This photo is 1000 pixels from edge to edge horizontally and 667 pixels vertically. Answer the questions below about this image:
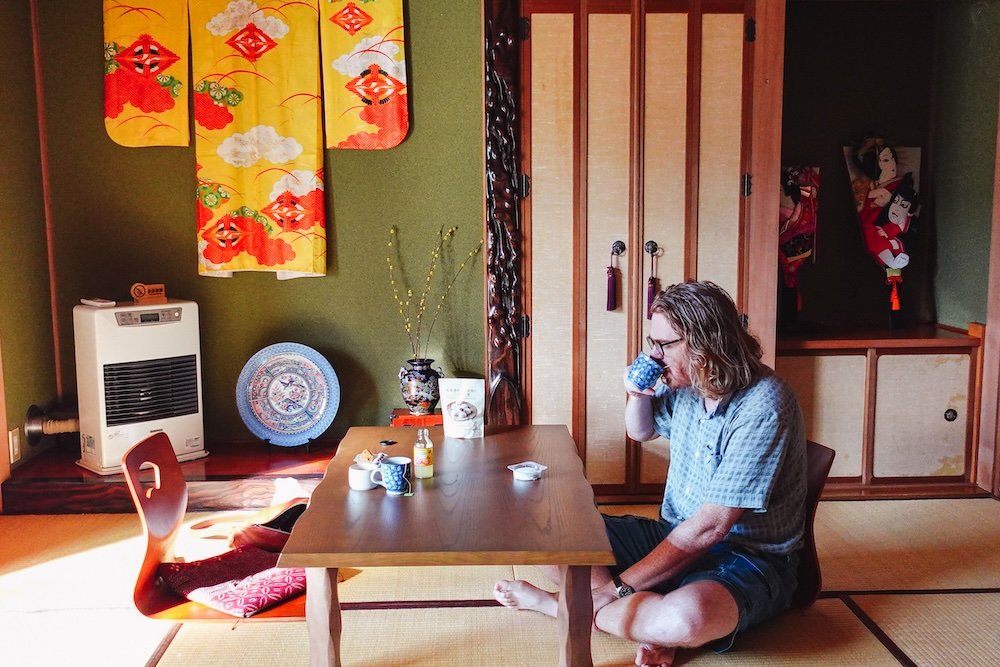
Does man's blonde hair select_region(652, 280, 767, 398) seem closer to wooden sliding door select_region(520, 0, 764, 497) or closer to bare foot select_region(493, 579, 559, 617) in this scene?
bare foot select_region(493, 579, 559, 617)

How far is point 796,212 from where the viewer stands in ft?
13.6

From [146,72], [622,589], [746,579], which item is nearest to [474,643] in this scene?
[622,589]

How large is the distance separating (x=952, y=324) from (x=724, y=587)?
2469 mm

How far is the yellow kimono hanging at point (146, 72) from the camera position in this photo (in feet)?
13.6

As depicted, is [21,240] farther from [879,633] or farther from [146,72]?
[879,633]

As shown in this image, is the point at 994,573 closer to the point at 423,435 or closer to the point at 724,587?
the point at 724,587

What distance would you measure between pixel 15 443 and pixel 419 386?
5.70 ft

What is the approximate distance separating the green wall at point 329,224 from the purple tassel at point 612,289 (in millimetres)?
698

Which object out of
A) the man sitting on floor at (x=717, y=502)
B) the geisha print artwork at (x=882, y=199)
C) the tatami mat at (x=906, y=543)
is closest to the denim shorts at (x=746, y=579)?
the man sitting on floor at (x=717, y=502)

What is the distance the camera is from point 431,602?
2918mm

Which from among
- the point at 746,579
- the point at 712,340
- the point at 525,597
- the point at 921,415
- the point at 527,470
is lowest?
the point at 525,597

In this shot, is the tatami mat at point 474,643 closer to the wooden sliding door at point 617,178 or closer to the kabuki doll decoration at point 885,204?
the wooden sliding door at point 617,178

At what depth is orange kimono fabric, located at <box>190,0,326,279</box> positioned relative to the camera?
164 inches

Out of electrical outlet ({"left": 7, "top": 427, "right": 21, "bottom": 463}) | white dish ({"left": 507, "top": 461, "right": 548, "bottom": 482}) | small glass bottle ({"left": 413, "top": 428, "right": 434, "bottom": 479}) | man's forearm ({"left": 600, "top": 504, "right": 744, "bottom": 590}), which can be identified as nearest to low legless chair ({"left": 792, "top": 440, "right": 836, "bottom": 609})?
man's forearm ({"left": 600, "top": 504, "right": 744, "bottom": 590})
